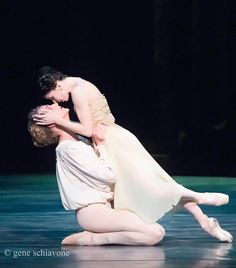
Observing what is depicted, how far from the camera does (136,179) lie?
6.04m

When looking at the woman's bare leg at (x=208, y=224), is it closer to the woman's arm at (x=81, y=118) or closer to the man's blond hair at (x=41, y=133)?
the woman's arm at (x=81, y=118)

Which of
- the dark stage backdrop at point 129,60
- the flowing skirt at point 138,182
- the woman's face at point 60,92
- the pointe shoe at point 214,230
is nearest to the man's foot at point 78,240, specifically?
the flowing skirt at point 138,182

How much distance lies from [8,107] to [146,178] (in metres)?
7.59

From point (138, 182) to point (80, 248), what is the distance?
0.51 meters

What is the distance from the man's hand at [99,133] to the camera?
6.11 metres

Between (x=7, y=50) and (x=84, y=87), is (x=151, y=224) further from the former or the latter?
(x=7, y=50)

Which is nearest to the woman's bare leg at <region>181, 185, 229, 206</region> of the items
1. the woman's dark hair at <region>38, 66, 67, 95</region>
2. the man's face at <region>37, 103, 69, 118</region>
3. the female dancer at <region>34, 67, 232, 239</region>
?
the female dancer at <region>34, 67, 232, 239</region>

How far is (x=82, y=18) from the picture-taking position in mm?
13250

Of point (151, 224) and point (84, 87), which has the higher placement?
point (84, 87)

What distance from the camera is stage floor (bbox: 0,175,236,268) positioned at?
5.24 metres

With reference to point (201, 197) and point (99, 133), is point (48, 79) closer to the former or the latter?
point (99, 133)

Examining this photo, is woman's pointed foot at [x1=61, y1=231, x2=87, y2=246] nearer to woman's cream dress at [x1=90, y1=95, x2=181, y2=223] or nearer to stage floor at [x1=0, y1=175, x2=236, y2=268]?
stage floor at [x1=0, y1=175, x2=236, y2=268]

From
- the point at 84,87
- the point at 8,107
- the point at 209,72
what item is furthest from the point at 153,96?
the point at 84,87

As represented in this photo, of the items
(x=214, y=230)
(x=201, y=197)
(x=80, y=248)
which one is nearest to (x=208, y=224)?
(x=214, y=230)
